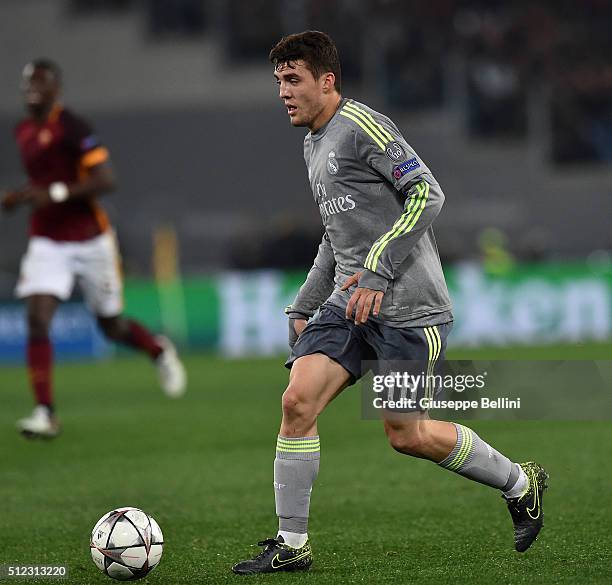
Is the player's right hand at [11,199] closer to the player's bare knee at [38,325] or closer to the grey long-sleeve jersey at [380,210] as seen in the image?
the player's bare knee at [38,325]

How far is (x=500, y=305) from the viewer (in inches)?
728

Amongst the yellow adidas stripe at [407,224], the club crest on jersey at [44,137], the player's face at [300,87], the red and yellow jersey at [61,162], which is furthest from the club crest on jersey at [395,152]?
the club crest on jersey at [44,137]

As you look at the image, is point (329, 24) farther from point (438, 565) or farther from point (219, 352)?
point (438, 565)

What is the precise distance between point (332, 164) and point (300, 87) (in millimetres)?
312

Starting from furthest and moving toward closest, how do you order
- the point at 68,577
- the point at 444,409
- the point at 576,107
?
1. the point at 576,107
2. the point at 444,409
3. the point at 68,577

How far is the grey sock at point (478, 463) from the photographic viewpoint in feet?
17.0

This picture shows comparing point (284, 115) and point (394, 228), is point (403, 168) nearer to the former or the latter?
point (394, 228)

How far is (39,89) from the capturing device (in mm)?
9594

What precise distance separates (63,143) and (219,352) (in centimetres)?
875

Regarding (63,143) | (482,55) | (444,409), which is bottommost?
(444,409)

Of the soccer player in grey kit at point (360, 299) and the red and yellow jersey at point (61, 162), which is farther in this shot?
the red and yellow jersey at point (61, 162)

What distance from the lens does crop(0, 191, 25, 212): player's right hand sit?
9.18 metres

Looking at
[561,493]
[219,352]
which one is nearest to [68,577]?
[561,493]

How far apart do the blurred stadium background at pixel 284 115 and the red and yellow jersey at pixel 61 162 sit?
11310 mm
